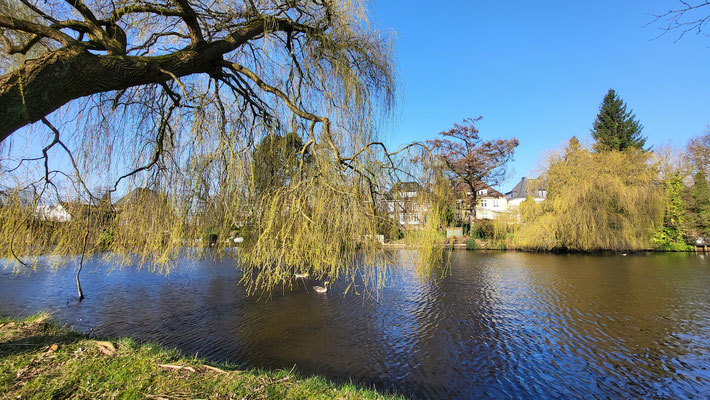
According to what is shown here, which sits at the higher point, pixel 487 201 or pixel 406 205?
pixel 487 201

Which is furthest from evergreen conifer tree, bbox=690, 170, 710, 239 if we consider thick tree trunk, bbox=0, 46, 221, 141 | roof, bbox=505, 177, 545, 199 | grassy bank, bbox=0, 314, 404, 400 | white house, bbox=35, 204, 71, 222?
white house, bbox=35, 204, 71, 222

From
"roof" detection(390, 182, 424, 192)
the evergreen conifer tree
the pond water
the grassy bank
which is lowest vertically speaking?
the pond water

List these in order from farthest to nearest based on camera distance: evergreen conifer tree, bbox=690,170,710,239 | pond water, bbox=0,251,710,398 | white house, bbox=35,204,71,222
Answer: evergreen conifer tree, bbox=690,170,710,239, pond water, bbox=0,251,710,398, white house, bbox=35,204,71,222

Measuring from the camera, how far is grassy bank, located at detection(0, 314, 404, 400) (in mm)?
2453

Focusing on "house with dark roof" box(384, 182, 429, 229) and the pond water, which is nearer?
"house with dark roof" box(384, 182, 429, 229)

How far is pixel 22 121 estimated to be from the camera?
8.00 feet

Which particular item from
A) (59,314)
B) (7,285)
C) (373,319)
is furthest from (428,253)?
(7,285)

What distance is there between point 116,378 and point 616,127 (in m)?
41.5

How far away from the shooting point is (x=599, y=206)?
19.3 meters

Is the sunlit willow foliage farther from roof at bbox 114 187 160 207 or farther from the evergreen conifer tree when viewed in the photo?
the evergreen conifer tree

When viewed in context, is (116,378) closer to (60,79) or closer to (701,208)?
(60,79)

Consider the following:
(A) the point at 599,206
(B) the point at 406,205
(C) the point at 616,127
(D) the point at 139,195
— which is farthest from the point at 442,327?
(C) the point at 616,127

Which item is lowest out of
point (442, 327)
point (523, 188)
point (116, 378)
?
point (442, 327)

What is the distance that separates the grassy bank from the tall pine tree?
3745 centimetres
